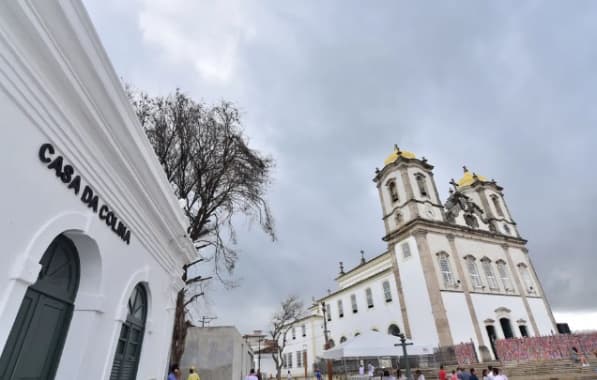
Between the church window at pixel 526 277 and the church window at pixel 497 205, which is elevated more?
the church window at pixel 497 205

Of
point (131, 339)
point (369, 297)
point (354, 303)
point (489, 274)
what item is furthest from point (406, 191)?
point (131, 339)

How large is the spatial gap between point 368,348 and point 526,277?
2213 cm

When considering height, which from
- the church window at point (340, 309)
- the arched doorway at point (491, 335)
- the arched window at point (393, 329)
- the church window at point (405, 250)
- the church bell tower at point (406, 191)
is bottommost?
the arched doorway at point (491, 335)

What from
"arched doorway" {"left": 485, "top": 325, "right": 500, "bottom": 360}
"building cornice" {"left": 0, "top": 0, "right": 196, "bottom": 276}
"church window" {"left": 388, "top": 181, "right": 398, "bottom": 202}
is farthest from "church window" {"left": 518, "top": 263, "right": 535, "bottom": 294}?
"building cornice" {"left": 0, "top": 0, "right": 196, "bottom": 276}

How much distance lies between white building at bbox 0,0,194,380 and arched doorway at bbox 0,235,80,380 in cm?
1

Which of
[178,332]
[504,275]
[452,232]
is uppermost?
[452,232]

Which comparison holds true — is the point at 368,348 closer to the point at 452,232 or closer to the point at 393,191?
the point at 452,232

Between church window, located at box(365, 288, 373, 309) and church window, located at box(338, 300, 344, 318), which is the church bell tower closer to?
church window, located at box(365, 288, 373, 309)

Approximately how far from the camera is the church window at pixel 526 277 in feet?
84.2

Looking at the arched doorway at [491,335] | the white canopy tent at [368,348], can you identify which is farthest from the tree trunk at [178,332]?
the arched doorway at [491,335]

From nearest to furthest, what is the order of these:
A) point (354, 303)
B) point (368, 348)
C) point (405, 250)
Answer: point (368, 348), point (405, 250), point (354, 303)

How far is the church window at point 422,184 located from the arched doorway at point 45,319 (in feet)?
83.1

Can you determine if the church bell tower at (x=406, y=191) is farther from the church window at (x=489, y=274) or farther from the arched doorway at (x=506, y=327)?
the arched doorway at (x=506, y=327)

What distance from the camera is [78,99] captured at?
3355 millimetres
